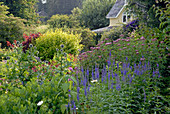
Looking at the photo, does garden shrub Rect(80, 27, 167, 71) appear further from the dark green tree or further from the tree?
the tree

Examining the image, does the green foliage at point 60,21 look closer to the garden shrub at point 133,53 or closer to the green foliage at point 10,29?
the green foliage at point 10,29

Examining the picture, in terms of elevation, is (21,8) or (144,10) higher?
(21,8)

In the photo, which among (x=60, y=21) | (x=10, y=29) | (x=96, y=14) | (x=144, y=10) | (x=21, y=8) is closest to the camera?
(x=144, y=10)

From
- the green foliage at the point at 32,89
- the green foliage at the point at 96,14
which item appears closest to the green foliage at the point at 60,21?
the green foliage at the point at 96,14

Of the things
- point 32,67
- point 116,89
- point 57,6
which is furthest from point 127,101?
point 57,6

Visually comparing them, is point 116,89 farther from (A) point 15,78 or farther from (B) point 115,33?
(B) point 115,33

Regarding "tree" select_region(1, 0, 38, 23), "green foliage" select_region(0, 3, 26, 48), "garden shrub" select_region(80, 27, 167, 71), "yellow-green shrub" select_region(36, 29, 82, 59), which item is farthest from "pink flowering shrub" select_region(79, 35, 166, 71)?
"tree" select_region(1, 0, 38, 23)

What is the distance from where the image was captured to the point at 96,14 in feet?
95.3

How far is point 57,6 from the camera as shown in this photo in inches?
1825

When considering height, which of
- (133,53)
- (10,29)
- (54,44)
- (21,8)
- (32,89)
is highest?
(21,8)

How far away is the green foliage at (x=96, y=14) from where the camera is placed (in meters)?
28.8

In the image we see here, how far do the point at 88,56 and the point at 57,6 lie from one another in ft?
140

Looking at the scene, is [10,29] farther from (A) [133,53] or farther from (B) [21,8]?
(A) [133,53]

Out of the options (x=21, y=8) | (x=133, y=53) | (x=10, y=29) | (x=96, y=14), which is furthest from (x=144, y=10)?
(x=96, y=14)
